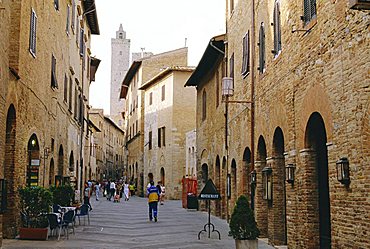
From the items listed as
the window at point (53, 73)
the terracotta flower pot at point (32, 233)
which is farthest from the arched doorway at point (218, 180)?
the terracotta flower pot at point (32, 233)

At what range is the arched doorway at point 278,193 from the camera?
1399 centimetres

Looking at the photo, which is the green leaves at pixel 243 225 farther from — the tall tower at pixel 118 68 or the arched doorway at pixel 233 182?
the tall tower at pixel 118 68

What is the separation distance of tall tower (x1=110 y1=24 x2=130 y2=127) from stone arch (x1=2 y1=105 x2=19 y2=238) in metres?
83.5

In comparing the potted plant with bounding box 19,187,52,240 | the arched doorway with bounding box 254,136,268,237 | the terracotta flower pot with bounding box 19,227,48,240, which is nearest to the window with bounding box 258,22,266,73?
the arched doorway with bounding box 254,136,268,237

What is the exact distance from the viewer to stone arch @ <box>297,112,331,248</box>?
36.7ft

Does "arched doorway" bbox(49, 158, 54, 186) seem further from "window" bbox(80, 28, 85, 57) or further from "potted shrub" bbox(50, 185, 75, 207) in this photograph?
"window" bbox(80, 28, 85, 57)

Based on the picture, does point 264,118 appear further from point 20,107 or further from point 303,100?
point 20,107

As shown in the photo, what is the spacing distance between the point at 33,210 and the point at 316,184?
24.0 feet

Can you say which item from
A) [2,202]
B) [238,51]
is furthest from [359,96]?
[238,51]

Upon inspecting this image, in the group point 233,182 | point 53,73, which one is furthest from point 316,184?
point 53,73

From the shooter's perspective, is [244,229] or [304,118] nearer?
[304,118]

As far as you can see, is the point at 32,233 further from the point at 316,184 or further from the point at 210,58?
the point at 210,58

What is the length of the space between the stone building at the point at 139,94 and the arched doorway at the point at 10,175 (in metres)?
37.0

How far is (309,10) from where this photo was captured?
1122 centimetres
